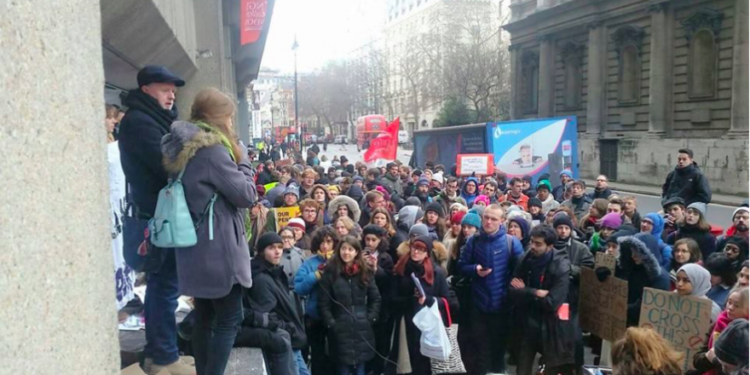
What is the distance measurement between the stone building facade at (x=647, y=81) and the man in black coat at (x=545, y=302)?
23.1m

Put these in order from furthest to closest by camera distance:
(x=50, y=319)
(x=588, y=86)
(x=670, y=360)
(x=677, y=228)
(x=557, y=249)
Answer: (x=588, y=86)
(x=677, y=228)
(x=557, y=249)
(x=670, y=360)
(x=50, y=319)

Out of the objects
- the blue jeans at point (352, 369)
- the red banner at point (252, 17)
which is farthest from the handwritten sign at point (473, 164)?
the blue jeans at point (352, 369)

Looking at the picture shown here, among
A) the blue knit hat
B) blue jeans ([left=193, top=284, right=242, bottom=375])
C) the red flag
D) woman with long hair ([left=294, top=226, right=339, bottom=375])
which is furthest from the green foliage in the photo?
blue jeans ([left=193, top=284, right=242, bottom=375])

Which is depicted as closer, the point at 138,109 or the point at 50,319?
the point at 50,319

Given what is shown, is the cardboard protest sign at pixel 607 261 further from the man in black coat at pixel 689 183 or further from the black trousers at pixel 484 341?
the man in black coat at pixel 689 183

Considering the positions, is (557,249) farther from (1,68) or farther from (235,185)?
(1,68)

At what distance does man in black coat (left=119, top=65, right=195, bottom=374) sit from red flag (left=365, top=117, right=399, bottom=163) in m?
14.0

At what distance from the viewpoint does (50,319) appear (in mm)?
1343

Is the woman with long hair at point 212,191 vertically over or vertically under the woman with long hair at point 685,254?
over

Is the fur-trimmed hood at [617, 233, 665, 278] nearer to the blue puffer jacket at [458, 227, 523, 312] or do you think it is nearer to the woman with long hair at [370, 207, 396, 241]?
the blue puffer jacket at [458, 227, 523, 312]

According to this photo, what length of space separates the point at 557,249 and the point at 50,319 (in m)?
5.56

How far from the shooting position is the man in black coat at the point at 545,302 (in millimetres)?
5848

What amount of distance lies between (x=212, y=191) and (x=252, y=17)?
10.7 meters

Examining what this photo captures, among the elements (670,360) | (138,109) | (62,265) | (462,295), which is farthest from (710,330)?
(62,265)
